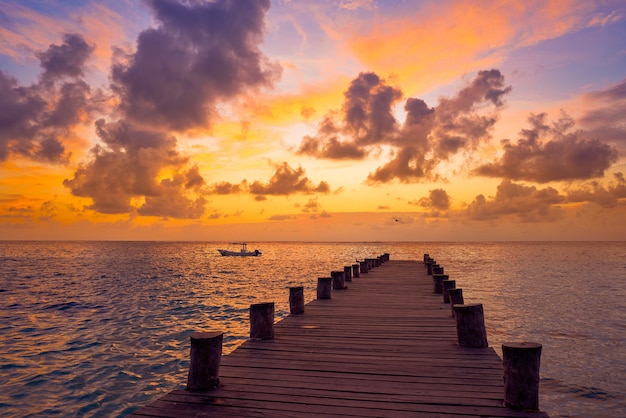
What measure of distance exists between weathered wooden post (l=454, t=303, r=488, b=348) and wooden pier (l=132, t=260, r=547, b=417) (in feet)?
0.55

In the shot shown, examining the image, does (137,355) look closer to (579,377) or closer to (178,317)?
(178,317)

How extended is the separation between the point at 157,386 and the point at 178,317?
11633 millimetres

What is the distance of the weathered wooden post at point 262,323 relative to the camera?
776 cm

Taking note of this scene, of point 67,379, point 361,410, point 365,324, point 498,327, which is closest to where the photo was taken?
point 361,410

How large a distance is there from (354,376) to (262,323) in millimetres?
2691

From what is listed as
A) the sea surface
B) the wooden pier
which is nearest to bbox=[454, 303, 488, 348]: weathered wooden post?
the wooden pier

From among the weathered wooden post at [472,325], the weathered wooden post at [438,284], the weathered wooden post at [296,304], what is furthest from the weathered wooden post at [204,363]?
the weathered wooden post at [438,284]

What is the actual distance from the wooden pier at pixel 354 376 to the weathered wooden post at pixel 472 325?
0.55ft

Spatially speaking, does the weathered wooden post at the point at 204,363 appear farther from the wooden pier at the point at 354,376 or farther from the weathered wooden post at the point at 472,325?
A: the weathered wooden post at the point at 472,325

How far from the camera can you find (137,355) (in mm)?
14312

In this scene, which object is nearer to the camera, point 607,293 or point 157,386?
point 157,386

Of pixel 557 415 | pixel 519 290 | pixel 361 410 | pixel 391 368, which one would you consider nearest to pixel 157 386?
pixel 391 368

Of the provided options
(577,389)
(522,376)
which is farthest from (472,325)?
(577,389)

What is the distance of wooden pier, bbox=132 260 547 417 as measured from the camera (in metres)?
4.52
